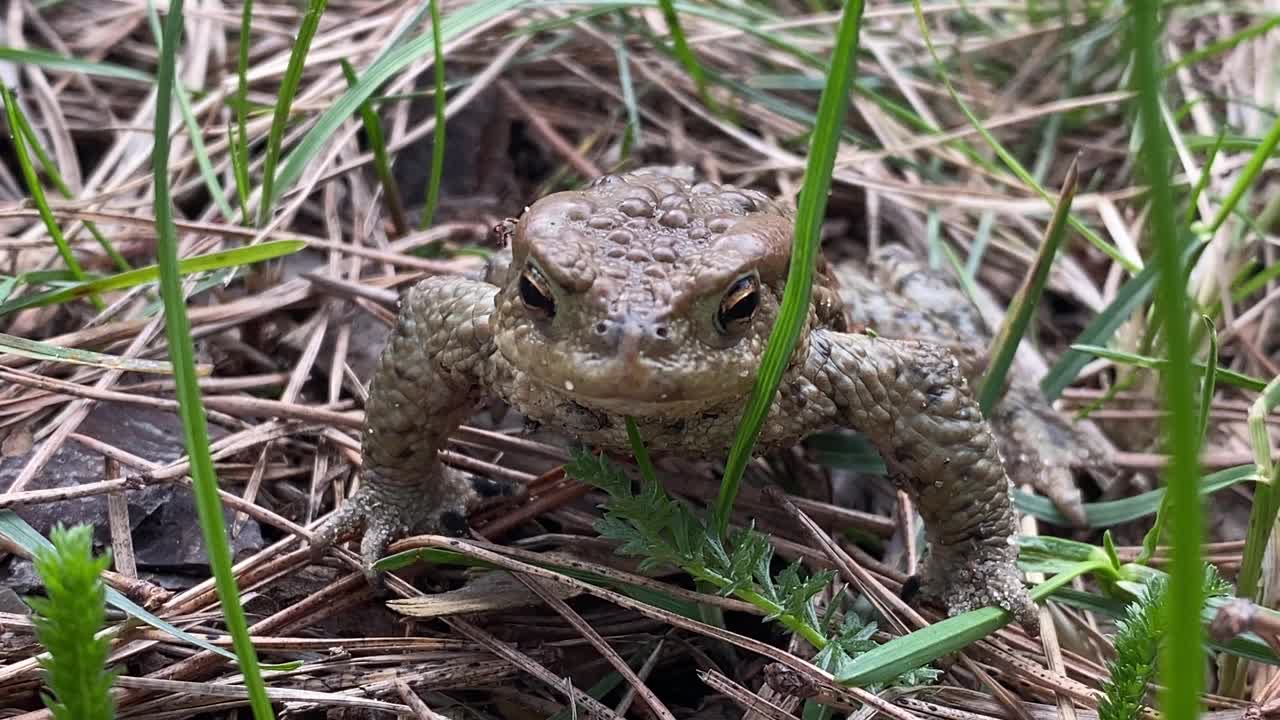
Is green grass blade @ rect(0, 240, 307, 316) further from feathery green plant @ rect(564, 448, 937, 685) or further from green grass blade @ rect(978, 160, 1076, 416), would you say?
green grass blade @ rect(978, 160, 1076, 416)

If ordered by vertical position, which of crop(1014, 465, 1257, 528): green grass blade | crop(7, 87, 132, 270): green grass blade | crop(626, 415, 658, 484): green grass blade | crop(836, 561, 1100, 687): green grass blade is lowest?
crop(1014, 465, 1257, 528): green grass blade

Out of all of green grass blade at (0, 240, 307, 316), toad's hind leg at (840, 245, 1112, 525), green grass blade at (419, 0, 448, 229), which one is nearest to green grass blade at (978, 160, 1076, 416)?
toad's hind leg at (840, 245, 1112, 525)

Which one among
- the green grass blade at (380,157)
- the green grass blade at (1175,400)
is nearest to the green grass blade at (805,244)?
the green grass blade at (1175,400)

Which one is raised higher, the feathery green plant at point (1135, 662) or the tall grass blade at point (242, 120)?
the tall grass blade at point (242, 120)

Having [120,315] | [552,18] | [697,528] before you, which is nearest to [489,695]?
[697,528]

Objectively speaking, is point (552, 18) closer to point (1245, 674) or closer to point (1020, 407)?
point (1020, 407)

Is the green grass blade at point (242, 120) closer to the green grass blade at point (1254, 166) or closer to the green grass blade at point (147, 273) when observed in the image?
the green grass blade at point (147, 273)
